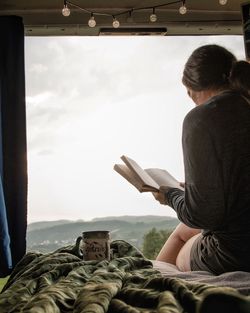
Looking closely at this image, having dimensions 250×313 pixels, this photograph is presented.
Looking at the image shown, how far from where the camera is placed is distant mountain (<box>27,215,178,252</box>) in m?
3.09

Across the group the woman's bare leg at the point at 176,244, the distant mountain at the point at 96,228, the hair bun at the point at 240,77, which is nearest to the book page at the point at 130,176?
the woman's bare leg at the point at 176,244

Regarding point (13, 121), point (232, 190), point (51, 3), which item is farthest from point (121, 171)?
point (51, 3)

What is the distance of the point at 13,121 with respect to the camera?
9.76ft

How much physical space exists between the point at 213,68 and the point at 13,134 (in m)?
1.84

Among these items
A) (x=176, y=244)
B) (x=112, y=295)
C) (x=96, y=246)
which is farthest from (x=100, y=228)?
(x=112, y=295)

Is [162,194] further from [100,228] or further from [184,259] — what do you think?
[100,228]

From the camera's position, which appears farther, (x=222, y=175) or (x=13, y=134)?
(x=13, y=134)

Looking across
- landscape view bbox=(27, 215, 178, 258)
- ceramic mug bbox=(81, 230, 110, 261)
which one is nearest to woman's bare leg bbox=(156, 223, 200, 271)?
ceramic mug bbox=(81, 230, 110, 261)

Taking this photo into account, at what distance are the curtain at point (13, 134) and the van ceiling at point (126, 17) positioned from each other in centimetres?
16

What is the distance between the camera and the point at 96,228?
3115 mm

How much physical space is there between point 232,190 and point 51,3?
227 cm

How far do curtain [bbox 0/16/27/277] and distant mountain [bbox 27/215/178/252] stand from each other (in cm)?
18

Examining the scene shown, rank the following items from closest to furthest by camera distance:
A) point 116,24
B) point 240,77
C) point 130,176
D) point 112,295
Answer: point 112,295
point 240,77
point 130,176
point 116,24

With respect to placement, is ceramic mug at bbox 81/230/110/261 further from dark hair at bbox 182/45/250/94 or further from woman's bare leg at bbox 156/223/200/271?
dark hair at bbox 182/45/250/94
